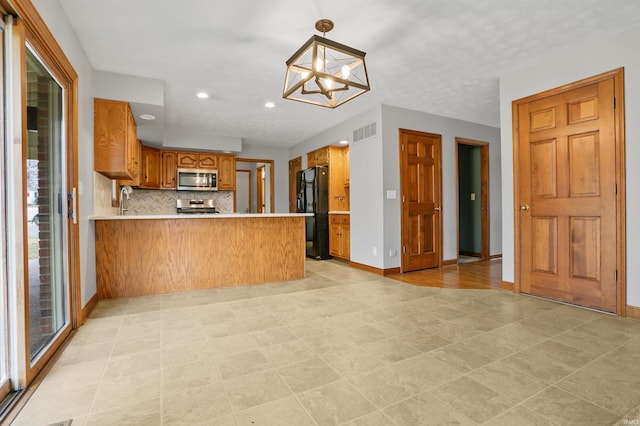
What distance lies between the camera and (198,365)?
188 centimetres

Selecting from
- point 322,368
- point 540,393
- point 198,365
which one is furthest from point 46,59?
point 540,393

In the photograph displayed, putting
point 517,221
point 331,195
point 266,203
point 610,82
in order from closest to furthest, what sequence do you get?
point 610,82, point 517,221, point 331,195, point 266,203

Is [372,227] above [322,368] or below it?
above

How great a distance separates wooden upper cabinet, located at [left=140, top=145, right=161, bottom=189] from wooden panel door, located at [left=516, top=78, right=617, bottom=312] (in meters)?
6.08

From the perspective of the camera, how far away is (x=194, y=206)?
6668mm

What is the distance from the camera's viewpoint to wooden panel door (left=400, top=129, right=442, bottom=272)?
4.68 metres

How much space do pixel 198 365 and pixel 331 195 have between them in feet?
14.8

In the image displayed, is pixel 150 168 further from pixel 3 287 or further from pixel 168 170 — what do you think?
pixel 3 287

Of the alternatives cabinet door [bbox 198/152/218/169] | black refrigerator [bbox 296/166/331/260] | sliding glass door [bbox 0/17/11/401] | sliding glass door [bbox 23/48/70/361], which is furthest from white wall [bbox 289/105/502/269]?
sliding glass door [bbox 0/17/11/401]

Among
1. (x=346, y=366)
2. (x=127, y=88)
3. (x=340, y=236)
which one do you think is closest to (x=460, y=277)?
(x=340, y=236)

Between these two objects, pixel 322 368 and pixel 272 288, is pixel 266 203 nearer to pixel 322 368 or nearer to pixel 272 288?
pixel 272 288

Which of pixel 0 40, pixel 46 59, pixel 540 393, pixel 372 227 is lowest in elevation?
pixel 540 393

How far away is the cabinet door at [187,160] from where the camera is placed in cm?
637

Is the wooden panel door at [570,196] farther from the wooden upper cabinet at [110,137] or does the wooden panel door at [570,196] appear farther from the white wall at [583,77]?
the wooden upper cabinet at [110,137]
